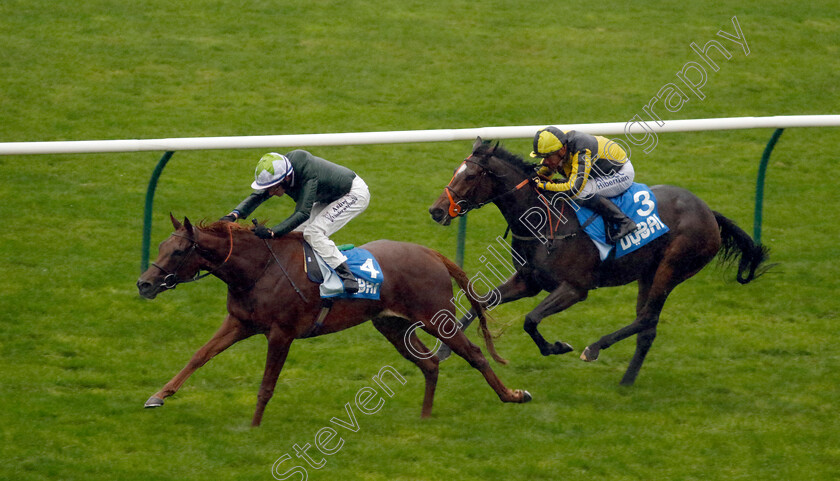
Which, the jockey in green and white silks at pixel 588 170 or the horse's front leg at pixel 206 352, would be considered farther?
the jockey in green and white silks at pixel 588 170

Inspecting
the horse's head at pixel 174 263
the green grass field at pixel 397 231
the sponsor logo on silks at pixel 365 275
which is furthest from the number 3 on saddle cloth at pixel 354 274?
the green grass field at pixel 397 231

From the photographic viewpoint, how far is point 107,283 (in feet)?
30.0

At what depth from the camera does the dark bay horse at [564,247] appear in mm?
7480

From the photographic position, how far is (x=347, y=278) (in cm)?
684

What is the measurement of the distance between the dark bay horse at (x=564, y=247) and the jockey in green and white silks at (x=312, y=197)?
623mm

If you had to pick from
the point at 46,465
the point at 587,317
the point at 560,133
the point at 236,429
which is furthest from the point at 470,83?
the point at 46,465

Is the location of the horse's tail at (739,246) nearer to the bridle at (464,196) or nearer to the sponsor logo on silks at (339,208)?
the bridle at (464,196)

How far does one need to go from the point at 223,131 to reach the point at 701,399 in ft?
20.9

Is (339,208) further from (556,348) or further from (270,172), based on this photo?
(556,348)

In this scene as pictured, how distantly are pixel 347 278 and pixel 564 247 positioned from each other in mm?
1645

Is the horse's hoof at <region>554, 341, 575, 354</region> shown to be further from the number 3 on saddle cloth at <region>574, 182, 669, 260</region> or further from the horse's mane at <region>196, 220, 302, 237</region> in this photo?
the horse's mane at <region>196, 220, 302, 237</region>

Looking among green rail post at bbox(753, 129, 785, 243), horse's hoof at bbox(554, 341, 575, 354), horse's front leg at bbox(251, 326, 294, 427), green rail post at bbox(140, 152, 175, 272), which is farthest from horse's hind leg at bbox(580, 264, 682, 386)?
green rail post at bbox(140, 152, 175, 272)

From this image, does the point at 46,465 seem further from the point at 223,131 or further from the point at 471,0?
the point at 471,0

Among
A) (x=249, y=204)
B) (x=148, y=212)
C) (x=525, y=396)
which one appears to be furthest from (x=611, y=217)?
(x=148, y=212)
